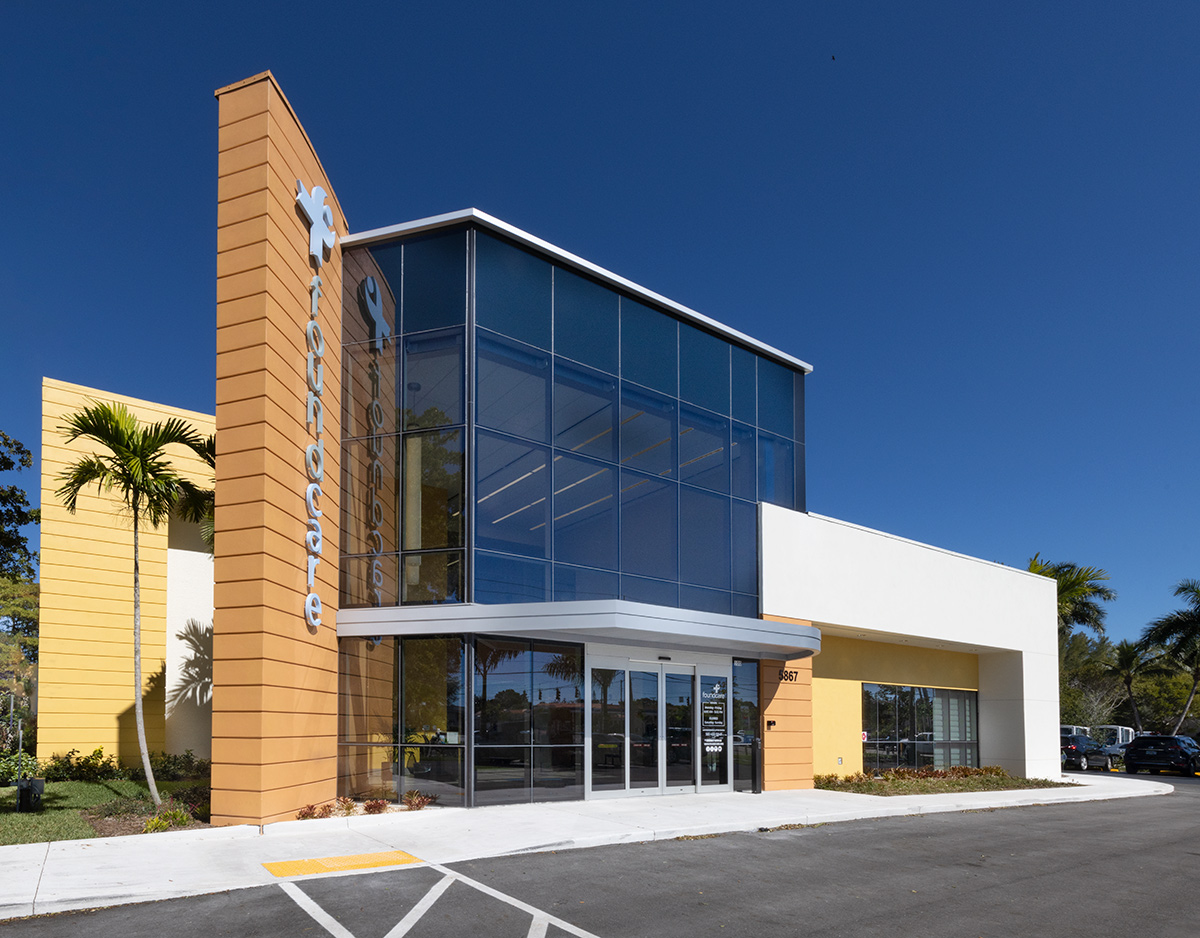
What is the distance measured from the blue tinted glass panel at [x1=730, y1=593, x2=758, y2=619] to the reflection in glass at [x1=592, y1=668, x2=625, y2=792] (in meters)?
4.09

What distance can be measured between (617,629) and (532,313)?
20.5 feet

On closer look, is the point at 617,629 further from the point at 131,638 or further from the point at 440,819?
the point at 131,638

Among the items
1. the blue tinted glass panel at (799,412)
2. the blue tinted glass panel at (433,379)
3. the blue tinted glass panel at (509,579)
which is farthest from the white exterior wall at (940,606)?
the blue tinted glass panel at (433,379)

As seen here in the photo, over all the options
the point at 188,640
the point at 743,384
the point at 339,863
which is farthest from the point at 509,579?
the point at 188,640

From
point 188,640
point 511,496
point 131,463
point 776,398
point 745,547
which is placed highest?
point 776,398

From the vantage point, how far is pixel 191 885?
991 centimetres

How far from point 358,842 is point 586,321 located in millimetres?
10786

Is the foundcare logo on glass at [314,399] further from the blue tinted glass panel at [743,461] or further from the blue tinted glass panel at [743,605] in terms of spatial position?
the blue tinted glass panel at [743,461]

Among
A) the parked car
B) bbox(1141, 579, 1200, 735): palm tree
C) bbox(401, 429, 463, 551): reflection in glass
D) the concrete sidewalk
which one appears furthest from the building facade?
bbox(1141, 579, 1200, 735): palm tree

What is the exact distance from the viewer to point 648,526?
20.2 m

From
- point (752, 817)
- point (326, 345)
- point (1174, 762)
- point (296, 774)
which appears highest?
point (326, 345)

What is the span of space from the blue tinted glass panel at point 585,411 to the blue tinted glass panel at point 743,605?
15.5ft

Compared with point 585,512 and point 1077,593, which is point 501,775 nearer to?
point 585,512

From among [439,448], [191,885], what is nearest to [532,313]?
[439,448]
